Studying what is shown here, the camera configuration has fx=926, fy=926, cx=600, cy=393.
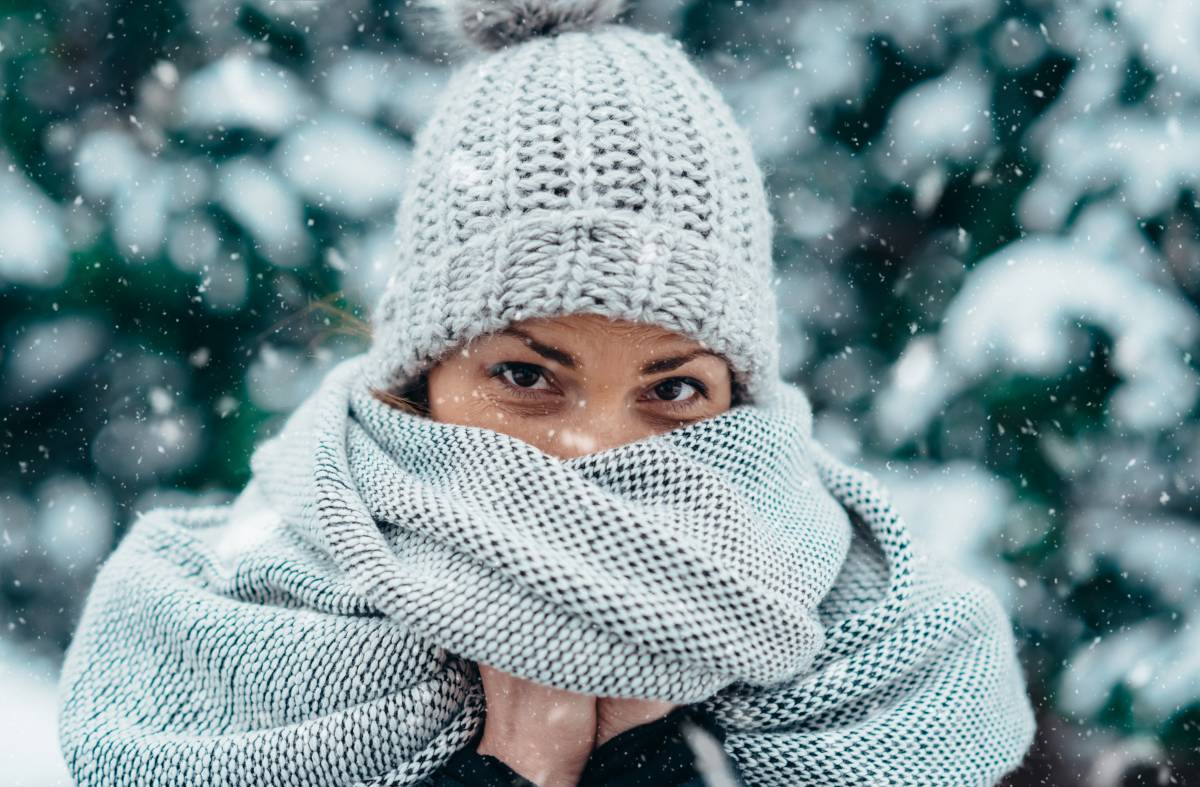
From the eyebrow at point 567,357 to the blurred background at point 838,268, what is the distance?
1164 millimetres

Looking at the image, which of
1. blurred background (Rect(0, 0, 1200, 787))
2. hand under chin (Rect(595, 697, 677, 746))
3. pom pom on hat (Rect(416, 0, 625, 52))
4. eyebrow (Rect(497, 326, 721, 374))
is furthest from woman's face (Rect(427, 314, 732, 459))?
blurred background (Rect(0, 0, 1200, 787))

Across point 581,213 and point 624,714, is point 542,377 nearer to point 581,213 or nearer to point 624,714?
point 581,213

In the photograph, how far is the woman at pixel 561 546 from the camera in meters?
1.08

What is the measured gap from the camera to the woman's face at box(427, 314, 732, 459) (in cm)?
115

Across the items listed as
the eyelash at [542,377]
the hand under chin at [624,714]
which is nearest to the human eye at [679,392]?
the eyelash at [542,377]

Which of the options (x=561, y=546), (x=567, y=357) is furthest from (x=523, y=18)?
(x=561, y=546)

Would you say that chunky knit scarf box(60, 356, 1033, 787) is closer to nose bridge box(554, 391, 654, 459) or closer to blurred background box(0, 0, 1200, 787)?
nose bridge box(554, 391, 654, 459)

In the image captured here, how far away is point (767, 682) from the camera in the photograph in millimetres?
1147

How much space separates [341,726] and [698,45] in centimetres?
177

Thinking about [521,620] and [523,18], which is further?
[523,18]

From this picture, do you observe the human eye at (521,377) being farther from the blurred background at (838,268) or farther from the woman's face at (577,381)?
the blurred background at (838,268)

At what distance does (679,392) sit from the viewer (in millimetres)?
1243

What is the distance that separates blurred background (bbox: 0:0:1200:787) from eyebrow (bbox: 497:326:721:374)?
3.82 ft

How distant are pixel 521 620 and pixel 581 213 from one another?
1.63 ft
